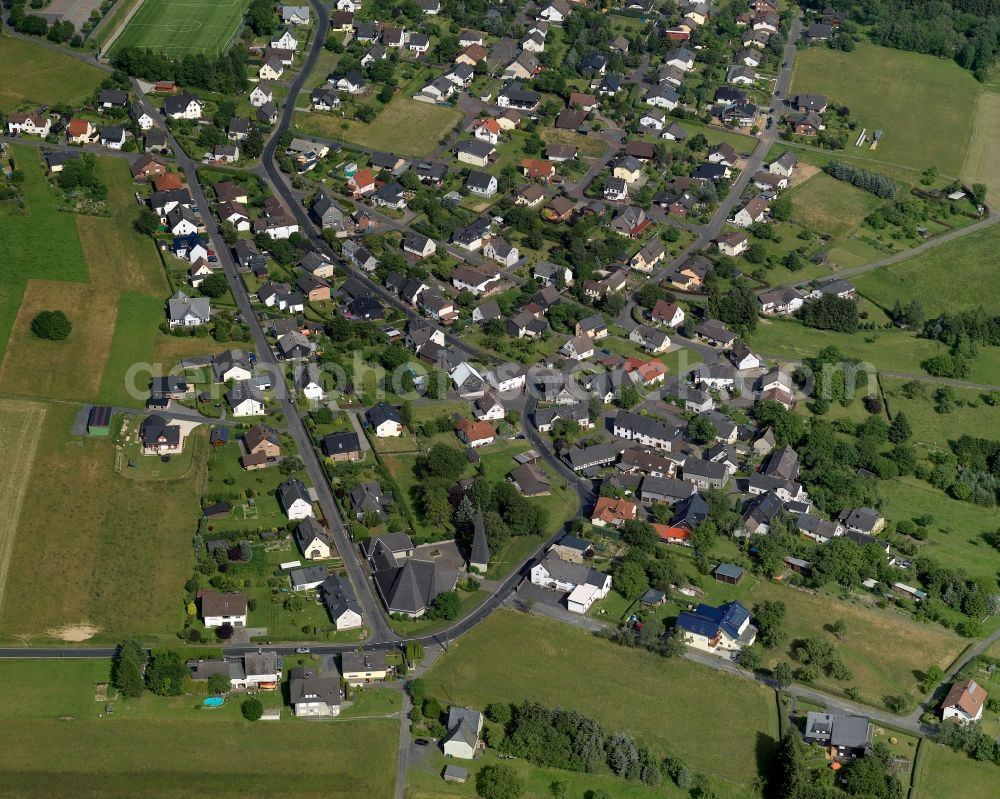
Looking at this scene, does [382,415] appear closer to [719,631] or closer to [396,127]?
[719,631]

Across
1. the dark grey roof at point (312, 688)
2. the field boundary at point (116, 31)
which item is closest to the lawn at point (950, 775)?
the dark grey roof at point (312, 688)

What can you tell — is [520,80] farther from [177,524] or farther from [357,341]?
[177,524]

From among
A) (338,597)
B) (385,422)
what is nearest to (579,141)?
(385,422)

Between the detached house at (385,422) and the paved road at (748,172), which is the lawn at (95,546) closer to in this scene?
the detached house at (385,422)

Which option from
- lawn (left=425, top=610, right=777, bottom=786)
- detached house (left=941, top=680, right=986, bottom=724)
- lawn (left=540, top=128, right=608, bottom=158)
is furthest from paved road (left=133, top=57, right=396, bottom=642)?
lawn (left=540, top=128, right=608, bottom=158)

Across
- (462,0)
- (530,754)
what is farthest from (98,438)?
(462,0)

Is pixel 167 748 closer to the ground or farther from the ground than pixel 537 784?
closer to the ground

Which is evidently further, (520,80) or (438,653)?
(520,80)
